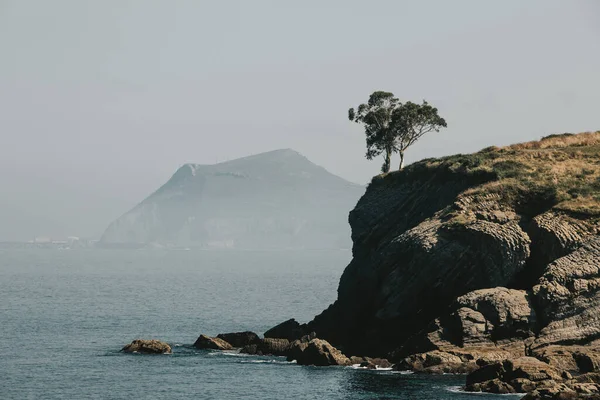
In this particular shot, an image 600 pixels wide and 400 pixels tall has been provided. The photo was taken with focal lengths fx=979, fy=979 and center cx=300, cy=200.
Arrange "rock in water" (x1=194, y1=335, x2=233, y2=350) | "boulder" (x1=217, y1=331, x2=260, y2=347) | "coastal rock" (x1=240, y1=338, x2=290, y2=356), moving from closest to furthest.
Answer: "coastal rock" (x1=240, y1=338, x2=290, y2=356), "rock in water" (x1=194, y1=335, x2=233, y2=350), "boulder" (x1=217, y1=331, x2=260, y2=347)

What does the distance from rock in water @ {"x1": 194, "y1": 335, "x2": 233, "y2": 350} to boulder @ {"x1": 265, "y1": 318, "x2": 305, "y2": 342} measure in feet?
18.9

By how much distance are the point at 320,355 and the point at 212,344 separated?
16.5 m

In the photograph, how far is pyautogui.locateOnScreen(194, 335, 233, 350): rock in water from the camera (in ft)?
335

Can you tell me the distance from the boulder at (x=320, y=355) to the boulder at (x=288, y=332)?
40.6 feet

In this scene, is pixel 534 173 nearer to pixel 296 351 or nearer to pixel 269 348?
pixel 296 351

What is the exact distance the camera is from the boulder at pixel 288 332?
10483cm

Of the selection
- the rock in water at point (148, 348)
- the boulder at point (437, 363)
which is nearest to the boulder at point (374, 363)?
the boulder at point (437, 363)

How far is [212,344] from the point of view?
336 ft

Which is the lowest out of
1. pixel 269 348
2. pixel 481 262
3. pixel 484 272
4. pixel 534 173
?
pixel 269 348

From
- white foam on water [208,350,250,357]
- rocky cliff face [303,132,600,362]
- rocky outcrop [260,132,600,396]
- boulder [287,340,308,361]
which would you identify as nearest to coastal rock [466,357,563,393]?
rocky outcrop [260,132,600,396]

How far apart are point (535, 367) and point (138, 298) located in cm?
11607

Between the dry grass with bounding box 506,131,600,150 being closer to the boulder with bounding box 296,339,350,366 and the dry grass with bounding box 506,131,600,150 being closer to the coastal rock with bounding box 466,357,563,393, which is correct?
the boulder with bounding box 296,339,350,366

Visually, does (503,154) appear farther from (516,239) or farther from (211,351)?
(211,351)

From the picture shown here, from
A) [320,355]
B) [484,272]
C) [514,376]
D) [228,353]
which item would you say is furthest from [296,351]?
[514,376]
